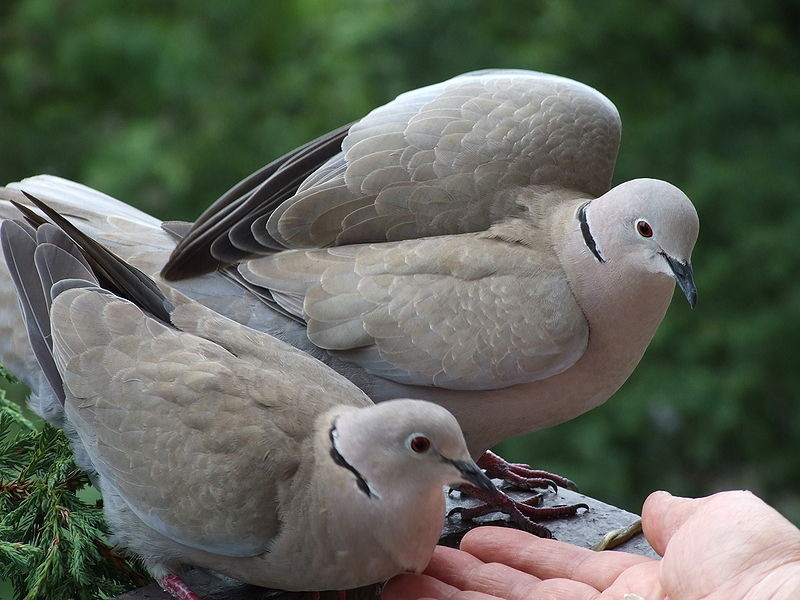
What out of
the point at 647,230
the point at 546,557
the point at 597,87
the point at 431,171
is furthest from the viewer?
the point at 597,87

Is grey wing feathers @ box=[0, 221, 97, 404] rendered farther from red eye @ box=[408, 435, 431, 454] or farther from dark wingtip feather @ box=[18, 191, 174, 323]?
red eye @ box=[408, 435, 431, 454]

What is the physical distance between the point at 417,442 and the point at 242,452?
352 mm

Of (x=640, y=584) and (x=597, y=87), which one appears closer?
(x=640, y=584)

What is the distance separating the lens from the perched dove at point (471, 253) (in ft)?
8.21

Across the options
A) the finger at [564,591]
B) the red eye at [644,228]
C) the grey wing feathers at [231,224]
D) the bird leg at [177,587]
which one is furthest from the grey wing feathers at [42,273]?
the red eye at [644,228]

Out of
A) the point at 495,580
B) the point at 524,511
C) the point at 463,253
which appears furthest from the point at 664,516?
the point at 463,253

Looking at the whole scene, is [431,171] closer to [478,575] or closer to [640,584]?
[478,575]

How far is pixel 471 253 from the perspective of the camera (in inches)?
101

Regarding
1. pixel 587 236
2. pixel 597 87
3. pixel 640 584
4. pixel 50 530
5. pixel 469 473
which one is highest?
pixel 587 236

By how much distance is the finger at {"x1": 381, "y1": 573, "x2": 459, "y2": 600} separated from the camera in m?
2.25

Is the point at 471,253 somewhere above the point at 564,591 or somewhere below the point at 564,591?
above

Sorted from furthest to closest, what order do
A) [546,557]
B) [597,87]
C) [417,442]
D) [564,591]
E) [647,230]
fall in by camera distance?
[597,87] < [647,230] < [546,557] < [564,591] < [417,442]

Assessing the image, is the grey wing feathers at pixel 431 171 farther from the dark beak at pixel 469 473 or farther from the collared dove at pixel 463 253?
the dark beak at pixel 469 473

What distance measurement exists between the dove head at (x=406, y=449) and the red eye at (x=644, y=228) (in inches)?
29.8
